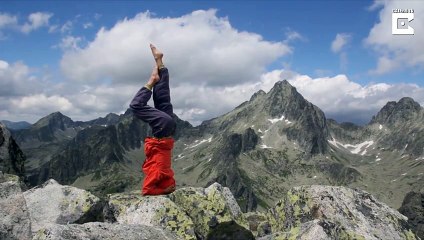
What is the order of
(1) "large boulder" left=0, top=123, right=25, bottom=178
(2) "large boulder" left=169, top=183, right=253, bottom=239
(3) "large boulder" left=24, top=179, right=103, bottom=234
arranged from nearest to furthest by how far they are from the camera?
(3) "large boulder" left=24, top=179, right=103, bottom=234 → (2) "large boulder" left=169, top=183, right=253, bottom=239 → (1) "large boulder" left=0, top=123, right=25, bottom=178

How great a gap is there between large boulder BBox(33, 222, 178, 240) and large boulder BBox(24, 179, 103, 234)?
410cm

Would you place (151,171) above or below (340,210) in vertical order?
above

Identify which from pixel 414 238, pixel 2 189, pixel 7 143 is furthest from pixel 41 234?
pixel 7 143

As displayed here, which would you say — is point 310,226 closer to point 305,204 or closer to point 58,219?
point 305,204

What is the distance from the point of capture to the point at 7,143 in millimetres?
30766

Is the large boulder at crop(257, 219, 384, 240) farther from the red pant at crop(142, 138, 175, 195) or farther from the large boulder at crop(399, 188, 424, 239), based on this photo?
the large boulder at crop(399, 188, 424, 239)

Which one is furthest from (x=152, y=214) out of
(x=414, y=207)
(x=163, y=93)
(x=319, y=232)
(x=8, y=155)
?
(x=414, y=207)

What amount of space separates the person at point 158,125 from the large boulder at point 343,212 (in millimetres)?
5119

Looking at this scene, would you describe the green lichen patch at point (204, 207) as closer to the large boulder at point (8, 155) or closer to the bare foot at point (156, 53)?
the bare foot at point (156, 53)

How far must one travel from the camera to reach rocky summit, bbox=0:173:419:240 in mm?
12945

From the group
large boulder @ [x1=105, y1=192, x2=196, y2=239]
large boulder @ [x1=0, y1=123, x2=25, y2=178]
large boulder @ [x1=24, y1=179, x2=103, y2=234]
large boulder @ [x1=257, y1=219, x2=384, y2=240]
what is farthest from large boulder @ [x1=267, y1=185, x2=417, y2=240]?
large boulder @ [x1=0, y1=123, x2=25, y2=178]

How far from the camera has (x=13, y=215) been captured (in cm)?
1027

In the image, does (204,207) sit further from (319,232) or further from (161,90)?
(319,232)

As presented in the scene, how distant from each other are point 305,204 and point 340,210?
137 cm
